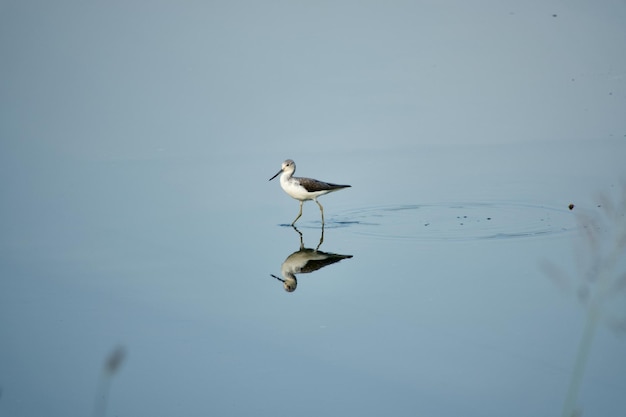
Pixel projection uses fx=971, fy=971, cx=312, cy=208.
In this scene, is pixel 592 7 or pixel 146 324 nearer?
pixel 146 324

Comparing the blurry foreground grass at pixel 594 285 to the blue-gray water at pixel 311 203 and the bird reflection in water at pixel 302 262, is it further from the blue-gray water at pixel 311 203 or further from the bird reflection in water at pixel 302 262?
the bird reflection in water at pixel 302 262

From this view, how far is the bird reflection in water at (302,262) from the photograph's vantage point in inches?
298

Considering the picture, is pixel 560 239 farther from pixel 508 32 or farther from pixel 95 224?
pixel 508 32

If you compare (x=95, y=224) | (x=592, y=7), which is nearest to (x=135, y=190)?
(x=95, y=224)

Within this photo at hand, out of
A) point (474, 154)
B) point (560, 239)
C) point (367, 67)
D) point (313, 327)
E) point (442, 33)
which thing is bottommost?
point (313, 327)

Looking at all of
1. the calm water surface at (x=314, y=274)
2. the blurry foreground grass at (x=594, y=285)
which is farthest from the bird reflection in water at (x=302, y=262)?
the blurry foreground grass at (x=594, y=285)

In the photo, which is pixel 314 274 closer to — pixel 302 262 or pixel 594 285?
pixel 302 262

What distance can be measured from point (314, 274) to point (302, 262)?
28cm

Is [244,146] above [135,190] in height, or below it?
above

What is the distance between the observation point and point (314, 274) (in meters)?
7.72

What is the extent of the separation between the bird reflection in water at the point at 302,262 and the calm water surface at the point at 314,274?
0.03m

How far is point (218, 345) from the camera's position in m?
6.28

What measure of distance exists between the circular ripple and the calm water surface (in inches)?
1.0

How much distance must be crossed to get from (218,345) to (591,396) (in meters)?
2.33
